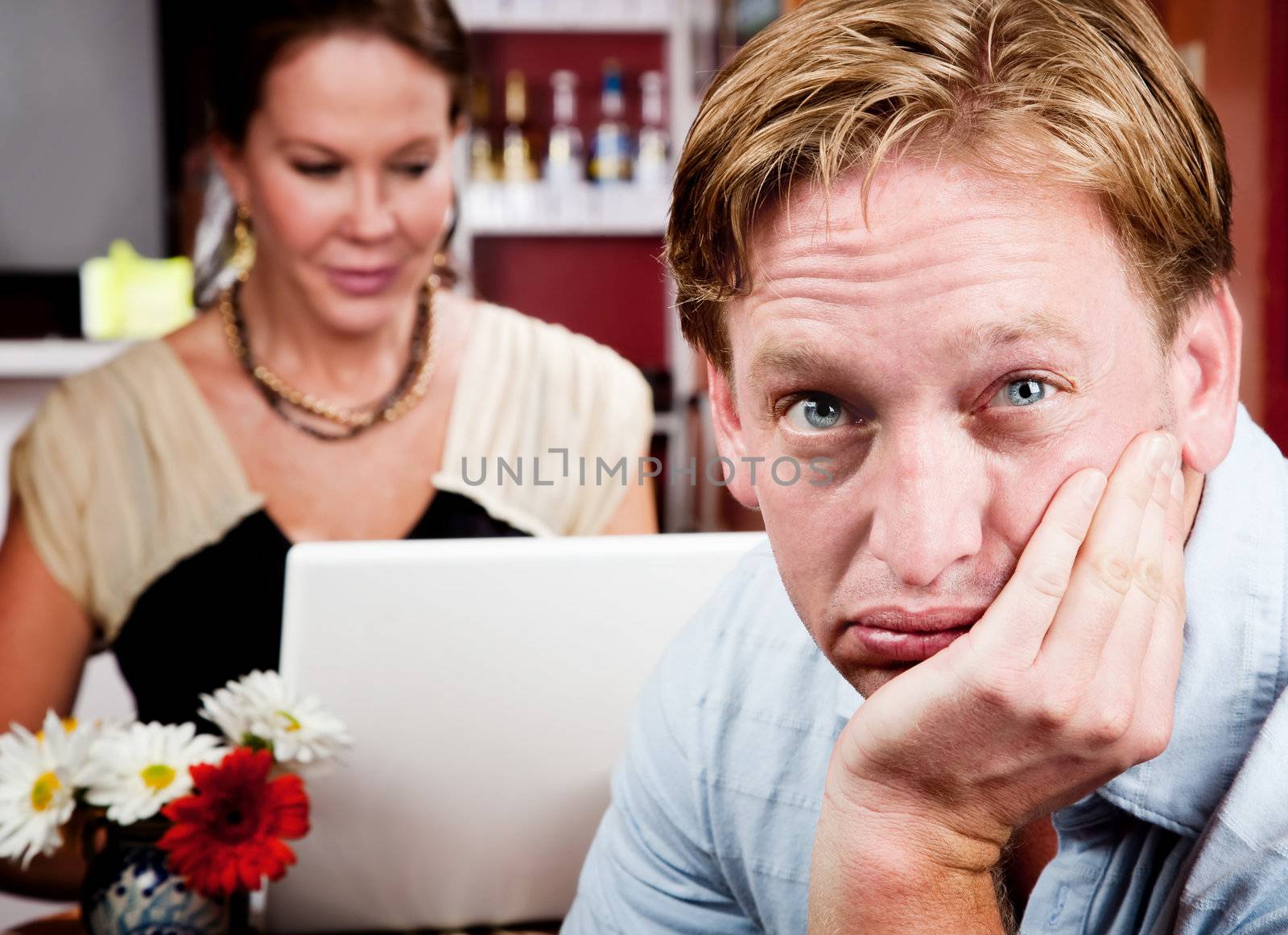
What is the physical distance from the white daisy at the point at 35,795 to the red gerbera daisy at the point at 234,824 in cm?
8

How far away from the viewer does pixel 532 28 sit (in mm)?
4348

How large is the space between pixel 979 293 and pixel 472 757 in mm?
581

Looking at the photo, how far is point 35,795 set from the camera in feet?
2.96

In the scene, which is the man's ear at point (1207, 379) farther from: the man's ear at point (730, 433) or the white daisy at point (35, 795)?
the white daisy at point (35, 795)

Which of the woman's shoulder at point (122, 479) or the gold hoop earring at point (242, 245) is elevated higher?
the gold hoop earring at point (242, 245)

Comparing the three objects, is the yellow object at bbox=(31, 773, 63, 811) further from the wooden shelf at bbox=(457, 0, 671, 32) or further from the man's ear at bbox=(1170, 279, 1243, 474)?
the wooden shelf at bbox=(457, 0, 671, 32)

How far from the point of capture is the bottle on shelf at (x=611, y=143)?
14.0 ft

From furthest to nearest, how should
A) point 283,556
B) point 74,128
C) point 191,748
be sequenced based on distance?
point 74,128 → point 283,556 → point 191,748

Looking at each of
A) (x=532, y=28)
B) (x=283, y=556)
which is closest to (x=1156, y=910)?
(x=283, y=556)

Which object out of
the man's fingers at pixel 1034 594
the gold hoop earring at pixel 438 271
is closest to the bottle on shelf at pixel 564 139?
the gold hoop earring at pixel 438 271

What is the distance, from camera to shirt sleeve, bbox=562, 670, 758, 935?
0.99m

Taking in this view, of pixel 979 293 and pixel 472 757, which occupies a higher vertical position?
pixel 979 293

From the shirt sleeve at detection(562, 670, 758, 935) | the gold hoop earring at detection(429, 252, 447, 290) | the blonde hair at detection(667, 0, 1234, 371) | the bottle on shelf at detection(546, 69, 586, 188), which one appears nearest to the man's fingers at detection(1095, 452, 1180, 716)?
the blonde hair at detection(667, 0, 1234, 371)

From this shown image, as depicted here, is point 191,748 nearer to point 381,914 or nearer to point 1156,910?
point 381,914
